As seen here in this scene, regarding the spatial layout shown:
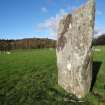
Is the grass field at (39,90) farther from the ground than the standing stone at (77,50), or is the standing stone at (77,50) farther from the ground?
the standing stone at (77,50)

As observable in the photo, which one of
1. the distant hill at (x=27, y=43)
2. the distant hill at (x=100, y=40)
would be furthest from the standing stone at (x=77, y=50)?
the distant hill at (x=100, y=40)

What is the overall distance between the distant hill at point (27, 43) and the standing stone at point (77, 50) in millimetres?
38832

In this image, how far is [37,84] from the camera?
1324cm

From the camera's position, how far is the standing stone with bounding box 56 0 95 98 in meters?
12.1

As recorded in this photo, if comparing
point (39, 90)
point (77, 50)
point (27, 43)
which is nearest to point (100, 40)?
point (27, 43)

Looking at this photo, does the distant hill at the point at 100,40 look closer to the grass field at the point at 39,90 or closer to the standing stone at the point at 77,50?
the grass field at the point at 39,90

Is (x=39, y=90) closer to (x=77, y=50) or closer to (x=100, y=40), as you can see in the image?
(x=77, y=50)

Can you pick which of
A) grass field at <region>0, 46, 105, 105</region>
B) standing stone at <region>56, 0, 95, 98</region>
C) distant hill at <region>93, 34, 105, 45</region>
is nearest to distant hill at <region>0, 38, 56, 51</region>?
distant hill at <region>93, 34, 105, 45</region>

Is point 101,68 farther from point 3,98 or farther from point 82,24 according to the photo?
point 3,98

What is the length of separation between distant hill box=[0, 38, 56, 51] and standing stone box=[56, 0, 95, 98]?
38.8m

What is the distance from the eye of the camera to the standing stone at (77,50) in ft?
39.6

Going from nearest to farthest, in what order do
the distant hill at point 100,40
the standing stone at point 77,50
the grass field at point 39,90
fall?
1. the grass field at point 39,90
2. the standing stone at point 77,50
3. the distant hill at point 100,40

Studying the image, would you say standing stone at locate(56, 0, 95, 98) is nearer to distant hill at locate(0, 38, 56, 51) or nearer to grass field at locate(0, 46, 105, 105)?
grass field at locate(0, 46, 105, 105)

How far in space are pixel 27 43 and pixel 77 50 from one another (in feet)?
142
